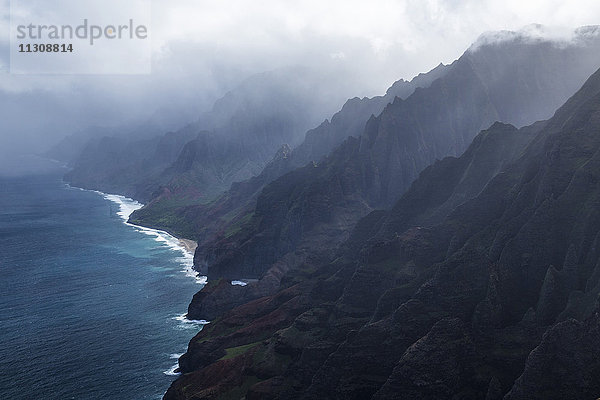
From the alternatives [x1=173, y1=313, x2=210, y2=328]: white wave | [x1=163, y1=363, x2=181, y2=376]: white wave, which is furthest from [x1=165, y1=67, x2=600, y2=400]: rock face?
[x1=173, y1=313, x2=210, y2=328]: white wave

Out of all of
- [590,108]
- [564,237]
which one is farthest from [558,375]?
[590,108]

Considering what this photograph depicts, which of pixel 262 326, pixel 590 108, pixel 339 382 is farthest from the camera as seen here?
pixel 262 326

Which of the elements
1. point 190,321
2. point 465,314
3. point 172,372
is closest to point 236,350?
point 172,372

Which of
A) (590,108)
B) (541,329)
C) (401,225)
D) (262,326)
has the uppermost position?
(590,108)

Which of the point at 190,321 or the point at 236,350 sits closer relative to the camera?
the point at 236,350

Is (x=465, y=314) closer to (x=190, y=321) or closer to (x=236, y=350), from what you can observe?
(x=236, y=350)

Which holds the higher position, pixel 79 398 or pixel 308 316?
pixel 308 316

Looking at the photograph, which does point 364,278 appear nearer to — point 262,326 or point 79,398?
point 262,326

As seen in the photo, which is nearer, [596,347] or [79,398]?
[596,347]

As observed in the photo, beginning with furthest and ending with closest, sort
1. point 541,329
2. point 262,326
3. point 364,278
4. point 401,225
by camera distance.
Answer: point 401,225, point 262,326, point 364,278, point 541,329
